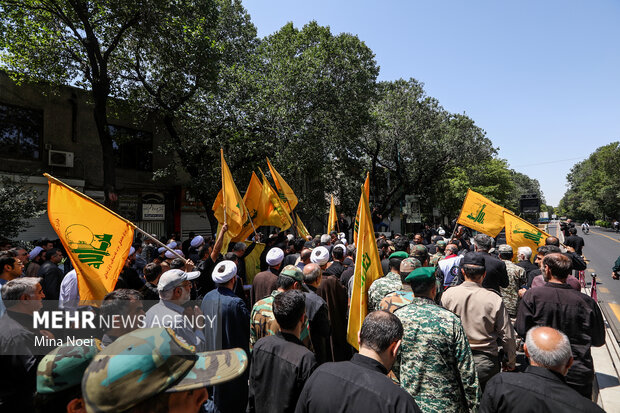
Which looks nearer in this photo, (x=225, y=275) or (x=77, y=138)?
(x=225, y=275)

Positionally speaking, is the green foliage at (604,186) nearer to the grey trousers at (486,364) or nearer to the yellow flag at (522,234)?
the yellow flag at (522,234)

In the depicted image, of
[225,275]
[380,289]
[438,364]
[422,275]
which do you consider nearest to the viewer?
[438,364]

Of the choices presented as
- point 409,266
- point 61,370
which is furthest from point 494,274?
point 61,370

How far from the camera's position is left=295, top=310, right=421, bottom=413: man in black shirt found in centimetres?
185

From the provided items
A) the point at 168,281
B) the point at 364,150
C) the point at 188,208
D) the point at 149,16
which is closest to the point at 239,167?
the point at 188,208

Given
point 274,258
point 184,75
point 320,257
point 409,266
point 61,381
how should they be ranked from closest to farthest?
1. point 61,381
2. point 409,266
3. point 274,258
4. point 320,257
5. point 184,75

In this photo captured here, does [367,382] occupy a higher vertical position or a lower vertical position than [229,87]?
lower

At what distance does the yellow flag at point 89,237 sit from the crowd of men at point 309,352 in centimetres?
50

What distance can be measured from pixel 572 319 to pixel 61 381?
4.00 m

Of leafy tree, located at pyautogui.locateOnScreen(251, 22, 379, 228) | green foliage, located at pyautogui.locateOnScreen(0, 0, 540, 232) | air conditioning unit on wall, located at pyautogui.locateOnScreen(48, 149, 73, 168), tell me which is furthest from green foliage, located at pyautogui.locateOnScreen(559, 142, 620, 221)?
air conditioning unit on wall, located at pyautogui.locateOnScreen(48, 149, 73, 168)

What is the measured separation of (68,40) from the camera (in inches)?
542

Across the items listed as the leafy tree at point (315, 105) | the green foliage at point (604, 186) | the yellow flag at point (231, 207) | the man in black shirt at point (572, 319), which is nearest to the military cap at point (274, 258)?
the yellow flag at point (231, 207)

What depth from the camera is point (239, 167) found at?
1720cm

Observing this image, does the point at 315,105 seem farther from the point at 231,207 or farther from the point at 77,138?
the point at 231,207
